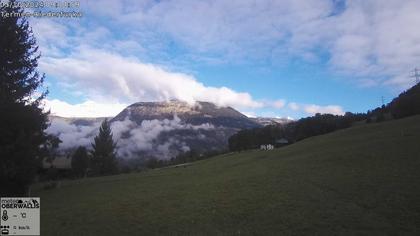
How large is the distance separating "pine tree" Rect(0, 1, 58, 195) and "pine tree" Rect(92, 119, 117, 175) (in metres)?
57.3

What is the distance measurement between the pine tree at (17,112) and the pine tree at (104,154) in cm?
5728

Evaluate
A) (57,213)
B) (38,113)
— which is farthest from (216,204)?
(38,113)

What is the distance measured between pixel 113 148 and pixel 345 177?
75.7m

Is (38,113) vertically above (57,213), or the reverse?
(38,113)

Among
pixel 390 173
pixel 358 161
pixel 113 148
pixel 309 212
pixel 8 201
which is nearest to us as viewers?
pixel 8 201

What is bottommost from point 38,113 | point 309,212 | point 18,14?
point 309,212

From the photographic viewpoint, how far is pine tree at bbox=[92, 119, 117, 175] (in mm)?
96875

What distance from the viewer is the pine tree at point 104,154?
96875 millimetres

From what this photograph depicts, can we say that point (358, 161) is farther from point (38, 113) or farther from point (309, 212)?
point (38, 113)

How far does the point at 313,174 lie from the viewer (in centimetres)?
3791

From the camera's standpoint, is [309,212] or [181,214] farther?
[181,214]
